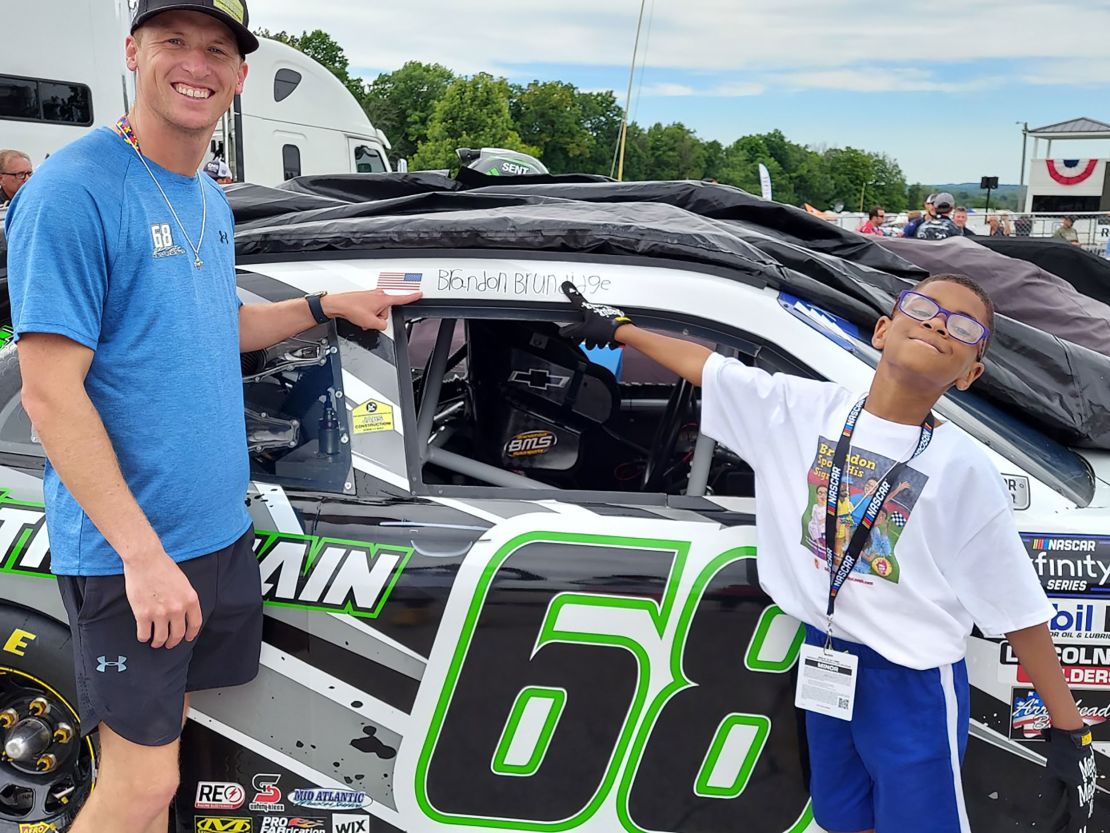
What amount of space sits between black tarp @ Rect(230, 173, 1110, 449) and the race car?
0.01 m

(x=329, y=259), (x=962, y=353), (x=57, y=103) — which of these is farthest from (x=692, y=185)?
(x=57, y=103)

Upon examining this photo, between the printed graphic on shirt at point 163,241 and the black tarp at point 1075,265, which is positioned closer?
the printed graphic on shirt at point 163,241

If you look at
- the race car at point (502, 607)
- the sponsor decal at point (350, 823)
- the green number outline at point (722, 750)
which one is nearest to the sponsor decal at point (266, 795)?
the race car at point (502, 607)

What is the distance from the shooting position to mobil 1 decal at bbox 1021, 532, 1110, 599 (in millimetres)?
1968

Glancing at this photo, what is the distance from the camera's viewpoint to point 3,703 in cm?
222

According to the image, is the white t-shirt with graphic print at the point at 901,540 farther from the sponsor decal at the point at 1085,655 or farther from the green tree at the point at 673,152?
the green tree at the point at 673,152

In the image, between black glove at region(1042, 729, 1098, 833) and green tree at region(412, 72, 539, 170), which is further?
green tree at region(412, 72, 539, 170)

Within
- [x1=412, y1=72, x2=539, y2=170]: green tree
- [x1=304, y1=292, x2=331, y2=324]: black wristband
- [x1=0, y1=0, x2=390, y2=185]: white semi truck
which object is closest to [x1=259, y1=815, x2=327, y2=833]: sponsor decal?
[x1=304, y1=292, x2=331, y2=324]: black wristband

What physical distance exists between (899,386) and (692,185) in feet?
5.67

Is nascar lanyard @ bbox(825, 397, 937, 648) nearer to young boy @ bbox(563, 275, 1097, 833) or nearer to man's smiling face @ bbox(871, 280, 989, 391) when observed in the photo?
young boy @ bbox(563, 275, 1097, 833)

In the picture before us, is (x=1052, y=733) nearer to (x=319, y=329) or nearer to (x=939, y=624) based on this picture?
(x=939, y=624)

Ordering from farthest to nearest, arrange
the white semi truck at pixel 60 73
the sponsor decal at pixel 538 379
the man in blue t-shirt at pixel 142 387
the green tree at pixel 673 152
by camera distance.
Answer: the green tree at pixel 673 152 < the white semi truck at pixel 60 73 < the sponsor decal at pixel 538 379 < the man in blue t-shirt at pixel 142 387

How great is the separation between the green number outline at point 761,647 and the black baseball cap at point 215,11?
58.7 inches

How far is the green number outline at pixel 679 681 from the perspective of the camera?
1.98 meters
